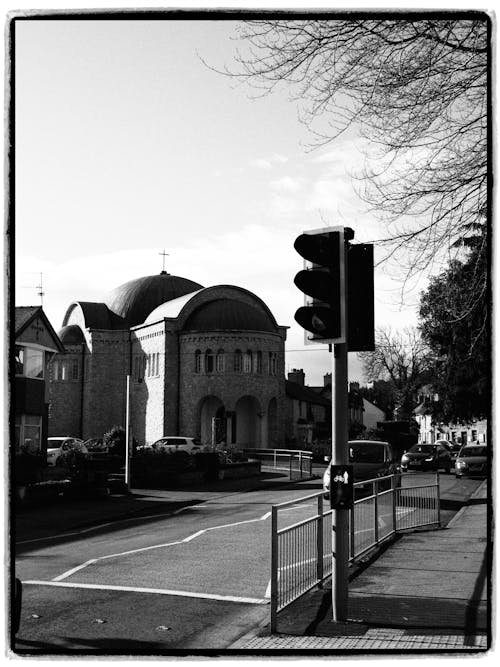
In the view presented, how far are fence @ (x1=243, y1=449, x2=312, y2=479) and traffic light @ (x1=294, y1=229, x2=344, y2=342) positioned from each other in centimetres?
2739

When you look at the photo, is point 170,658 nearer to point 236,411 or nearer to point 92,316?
point 236,411

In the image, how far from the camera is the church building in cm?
5709

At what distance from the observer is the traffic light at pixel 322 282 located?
748 centimetres

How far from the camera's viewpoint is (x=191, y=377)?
57.8 metres

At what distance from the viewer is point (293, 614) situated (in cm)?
859

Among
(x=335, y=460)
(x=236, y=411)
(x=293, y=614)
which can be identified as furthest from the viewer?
(x=236, y=411)

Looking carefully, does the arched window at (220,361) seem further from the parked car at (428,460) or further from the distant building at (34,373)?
the distant building at (34,373)

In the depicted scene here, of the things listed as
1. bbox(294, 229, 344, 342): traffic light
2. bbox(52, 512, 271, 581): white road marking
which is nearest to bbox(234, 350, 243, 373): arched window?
bbox(52, 512, 271, 581): white road marking

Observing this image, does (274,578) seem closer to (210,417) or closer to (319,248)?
(319,248)

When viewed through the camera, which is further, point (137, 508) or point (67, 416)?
point (67, 416)

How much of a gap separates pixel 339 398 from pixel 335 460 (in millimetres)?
606

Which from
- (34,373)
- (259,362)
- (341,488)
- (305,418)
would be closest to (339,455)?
(341,488)

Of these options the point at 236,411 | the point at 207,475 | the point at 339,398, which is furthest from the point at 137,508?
the point at 236,411

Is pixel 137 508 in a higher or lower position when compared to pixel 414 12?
lower
